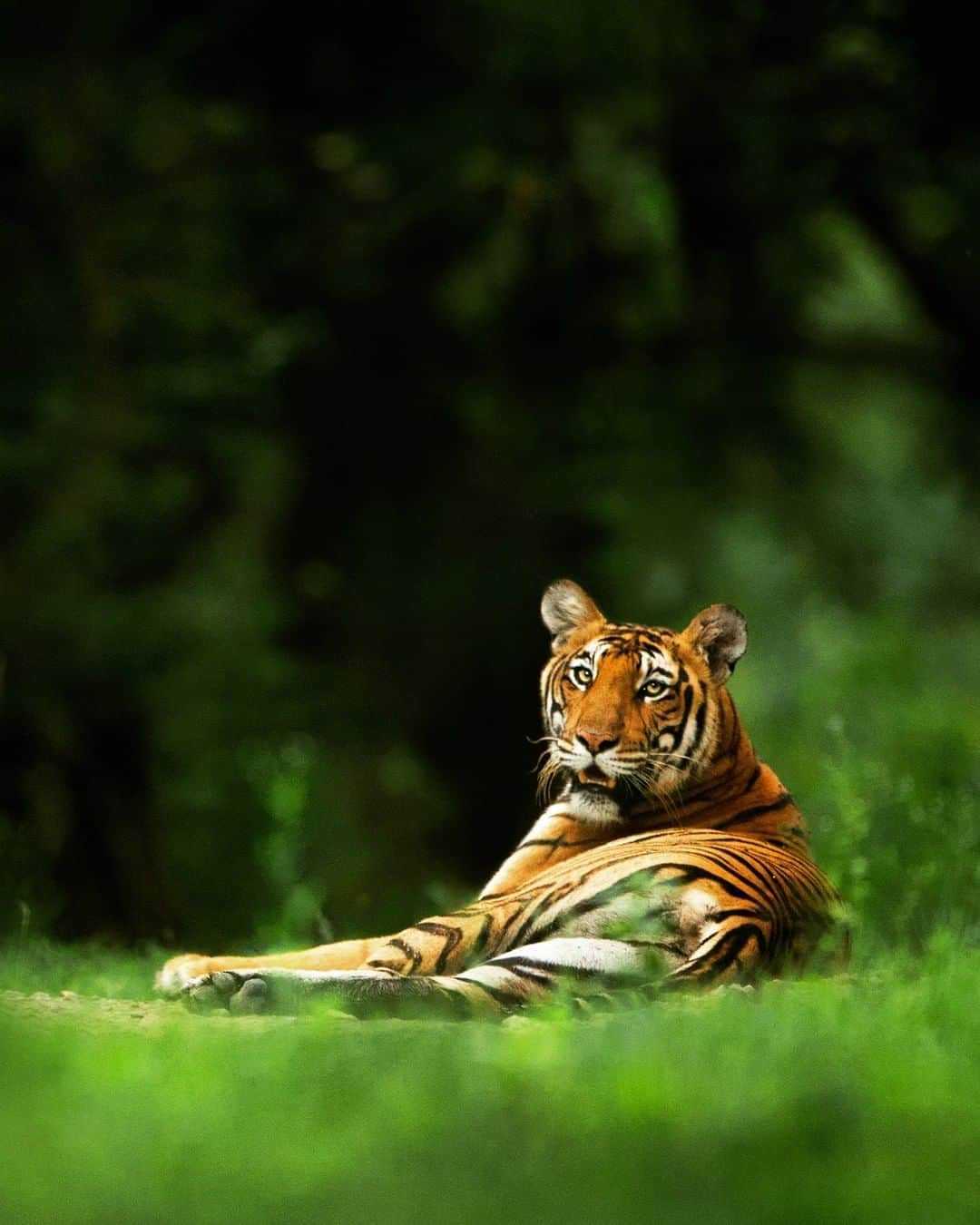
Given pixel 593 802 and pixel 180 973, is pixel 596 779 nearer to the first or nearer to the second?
pixel 593 802

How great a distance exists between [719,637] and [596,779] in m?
0.67

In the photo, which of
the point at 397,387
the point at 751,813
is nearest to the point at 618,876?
the point at 751,813

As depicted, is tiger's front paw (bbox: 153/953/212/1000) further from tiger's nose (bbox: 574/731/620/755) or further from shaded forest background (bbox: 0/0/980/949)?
shaded forest background (bbox: 0/0/980/949)

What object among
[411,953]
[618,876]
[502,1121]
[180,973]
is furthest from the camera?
[180,973]

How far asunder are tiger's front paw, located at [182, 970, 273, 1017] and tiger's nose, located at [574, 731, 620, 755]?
125 cm

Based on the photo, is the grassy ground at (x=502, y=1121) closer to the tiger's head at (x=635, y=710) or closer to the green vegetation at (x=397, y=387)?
the tiger's head at (x=635, y=710)

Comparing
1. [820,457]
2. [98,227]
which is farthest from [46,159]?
[820,457]

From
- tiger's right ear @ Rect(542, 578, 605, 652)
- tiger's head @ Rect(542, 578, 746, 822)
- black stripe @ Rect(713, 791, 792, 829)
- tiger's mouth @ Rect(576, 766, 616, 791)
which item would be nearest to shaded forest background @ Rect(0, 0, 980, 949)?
tiger's right ear @ Rect(542, 578, 605, 652)

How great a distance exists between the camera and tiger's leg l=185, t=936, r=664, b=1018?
→ 5738 millimetres

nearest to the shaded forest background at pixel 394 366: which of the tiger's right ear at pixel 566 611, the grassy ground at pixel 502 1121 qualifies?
the tiger's right ear at pixel 566 611

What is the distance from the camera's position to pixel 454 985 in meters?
5.79

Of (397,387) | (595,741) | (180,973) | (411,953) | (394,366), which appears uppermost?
(394,366)

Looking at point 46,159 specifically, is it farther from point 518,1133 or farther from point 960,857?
point 518,1133

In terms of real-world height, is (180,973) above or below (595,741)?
below
